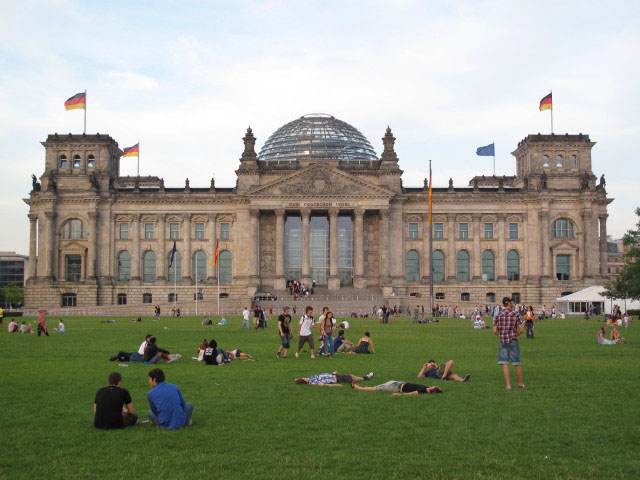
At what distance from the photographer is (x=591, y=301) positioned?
82.5 m

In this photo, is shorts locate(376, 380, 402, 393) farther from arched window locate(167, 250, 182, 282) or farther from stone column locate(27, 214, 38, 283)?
stone column locate(27, 214, 38, 283)

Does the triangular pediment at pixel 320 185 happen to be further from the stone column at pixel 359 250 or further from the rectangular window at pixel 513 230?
the rectangular window at pixel 513 230

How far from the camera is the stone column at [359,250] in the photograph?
100m

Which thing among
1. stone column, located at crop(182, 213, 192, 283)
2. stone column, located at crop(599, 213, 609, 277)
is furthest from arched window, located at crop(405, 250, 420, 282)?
stone column, located at crop(182, 213, 192, 283)

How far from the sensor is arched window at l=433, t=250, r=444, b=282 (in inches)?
4146

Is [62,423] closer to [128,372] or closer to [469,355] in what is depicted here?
[128,372]

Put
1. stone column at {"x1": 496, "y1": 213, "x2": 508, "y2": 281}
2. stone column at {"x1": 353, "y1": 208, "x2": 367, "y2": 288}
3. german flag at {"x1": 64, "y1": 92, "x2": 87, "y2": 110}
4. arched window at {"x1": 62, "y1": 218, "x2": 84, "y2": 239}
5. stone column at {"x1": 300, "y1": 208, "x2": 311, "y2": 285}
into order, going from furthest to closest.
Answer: stone column at {"x1": 496, "y1": 213, "x2": 508, "y2": 281} < arched window at {"x1": 62, "y1": 218, "x2": 84, "y2": 239} < stone column at {"x1": 353, "y1": 208, "x2": 367, "y2": 288} < stone column at {"x1": 300, "y1": 208, "x2": 311, "y2": 285} < german flag at {"x1": 64, "y1": 92, "x2": 87, "y2": 110}

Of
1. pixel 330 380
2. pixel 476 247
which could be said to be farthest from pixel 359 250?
pixel 330 380

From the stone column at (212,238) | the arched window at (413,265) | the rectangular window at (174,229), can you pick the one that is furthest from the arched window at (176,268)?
the arched window at (413,265)

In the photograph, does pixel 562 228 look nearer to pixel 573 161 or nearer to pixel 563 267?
pixel 563 267

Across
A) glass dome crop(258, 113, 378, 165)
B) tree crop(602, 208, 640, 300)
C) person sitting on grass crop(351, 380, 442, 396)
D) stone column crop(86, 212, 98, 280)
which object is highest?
glass dome crop(258, 113, 378, 165)

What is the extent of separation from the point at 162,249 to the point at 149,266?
10.00 ft

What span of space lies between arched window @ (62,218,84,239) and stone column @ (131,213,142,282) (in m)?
7.13

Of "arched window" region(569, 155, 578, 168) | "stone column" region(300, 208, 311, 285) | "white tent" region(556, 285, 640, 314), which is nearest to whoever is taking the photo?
"white tent" region(556, 285, 640, 314)
